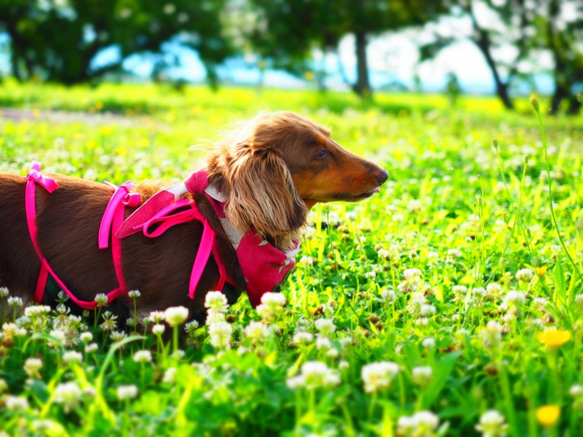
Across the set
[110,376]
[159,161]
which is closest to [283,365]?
Result: [110,376]

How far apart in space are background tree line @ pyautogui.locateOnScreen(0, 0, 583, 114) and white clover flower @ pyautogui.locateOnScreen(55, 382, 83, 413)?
892 inches

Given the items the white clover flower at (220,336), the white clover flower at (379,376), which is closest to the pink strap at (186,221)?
the white clover flower at (220,336)

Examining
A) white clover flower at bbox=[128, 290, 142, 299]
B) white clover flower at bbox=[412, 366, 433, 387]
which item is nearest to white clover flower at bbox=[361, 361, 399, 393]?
white clover flower at bbox=[412, 366, 433, 387]

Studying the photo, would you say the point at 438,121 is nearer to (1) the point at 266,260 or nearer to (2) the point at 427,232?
(2) the point at 427,232

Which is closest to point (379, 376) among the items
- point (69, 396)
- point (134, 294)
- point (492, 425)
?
point (492, 425)

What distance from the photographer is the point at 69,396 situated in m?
1.99

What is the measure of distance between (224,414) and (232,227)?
126 centimetres

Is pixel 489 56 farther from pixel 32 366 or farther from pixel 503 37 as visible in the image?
pixel 32 366

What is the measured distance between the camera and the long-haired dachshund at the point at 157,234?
301cm

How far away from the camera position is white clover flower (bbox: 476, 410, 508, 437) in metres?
1.79

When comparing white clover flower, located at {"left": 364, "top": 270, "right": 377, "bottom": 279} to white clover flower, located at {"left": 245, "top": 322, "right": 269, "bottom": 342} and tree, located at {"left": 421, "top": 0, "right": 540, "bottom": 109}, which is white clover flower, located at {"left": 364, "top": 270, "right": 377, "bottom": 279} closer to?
white clover flower, located at {"left": 245, "top": 322, "right": 269, "bottom": 342}

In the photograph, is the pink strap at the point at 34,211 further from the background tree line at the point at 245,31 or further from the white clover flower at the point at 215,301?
the background tree line at the point at 245,31

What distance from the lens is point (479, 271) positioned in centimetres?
334

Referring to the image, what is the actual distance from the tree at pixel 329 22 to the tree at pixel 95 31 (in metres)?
2.06
